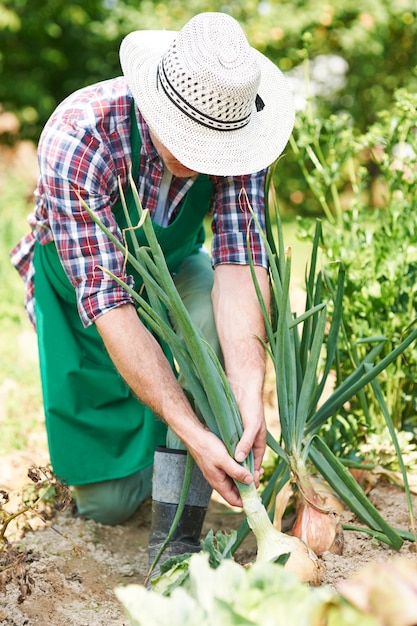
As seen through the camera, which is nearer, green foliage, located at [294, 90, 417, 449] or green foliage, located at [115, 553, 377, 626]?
green foliage, located at [115, 553, 377, 626]

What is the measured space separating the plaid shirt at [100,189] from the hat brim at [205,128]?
115 millimetres

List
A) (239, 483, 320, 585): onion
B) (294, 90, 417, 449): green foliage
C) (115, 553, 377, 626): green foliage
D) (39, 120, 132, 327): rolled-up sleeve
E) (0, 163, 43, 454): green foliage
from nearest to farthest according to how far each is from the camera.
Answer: (115, 553, 377, 626): green foliage < (239, 483, 320, 585): onion < (39, 120, 132, 327): rolled-up sleeve < (294, 90, 417, 449): green foliage < (0, 163, 43, 454): green foliage

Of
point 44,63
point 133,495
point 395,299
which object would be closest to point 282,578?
point 395,299

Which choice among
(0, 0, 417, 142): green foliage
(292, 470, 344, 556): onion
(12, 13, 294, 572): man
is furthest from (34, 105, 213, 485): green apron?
(0, 0, 417, 142): green foliage

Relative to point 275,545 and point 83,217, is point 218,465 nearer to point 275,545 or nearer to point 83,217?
point 275,545

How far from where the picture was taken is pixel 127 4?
23.1 ft

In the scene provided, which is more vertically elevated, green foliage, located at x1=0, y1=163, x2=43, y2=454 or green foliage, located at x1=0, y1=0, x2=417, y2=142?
green foliage, located at x1=0, y1=0, x2=417, y2=142

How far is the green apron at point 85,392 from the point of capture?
226cm

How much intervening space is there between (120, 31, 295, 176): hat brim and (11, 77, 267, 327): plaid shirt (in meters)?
0.11

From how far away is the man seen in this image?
171 centimetres

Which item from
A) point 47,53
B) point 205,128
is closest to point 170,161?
point 205,128

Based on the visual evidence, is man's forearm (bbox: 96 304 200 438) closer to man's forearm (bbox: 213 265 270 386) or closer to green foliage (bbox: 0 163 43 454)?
man's forearm (bbox: 213 265 270 386)

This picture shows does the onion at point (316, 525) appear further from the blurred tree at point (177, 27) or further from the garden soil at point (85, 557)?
the blurred tree at point (177, 27)

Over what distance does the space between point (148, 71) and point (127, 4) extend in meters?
5.67
